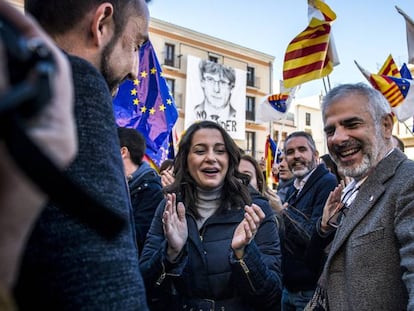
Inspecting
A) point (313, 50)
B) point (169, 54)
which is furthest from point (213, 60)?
point (313, 50)

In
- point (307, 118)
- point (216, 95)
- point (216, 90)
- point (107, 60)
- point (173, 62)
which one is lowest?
point (107, 60)

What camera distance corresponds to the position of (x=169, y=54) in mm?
29562

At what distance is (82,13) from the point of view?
1080 millimetres

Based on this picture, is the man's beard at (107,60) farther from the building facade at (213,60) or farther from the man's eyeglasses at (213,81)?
→ the man's eyeglasses at (213,81)

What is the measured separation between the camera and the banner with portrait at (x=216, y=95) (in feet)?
94.4

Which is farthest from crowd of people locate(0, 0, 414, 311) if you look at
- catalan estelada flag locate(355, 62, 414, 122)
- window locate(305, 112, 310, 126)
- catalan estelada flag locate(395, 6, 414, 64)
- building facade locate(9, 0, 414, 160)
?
window locate(305, 112, 310, 126)

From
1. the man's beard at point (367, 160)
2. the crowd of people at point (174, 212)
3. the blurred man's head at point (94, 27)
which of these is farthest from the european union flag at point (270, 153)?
the blurred man's head at point (94, 27)

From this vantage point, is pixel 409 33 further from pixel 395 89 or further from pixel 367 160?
pixel 367 160

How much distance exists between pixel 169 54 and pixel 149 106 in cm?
2511

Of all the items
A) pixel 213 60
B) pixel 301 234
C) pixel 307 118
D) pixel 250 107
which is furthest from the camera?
pixel 307 118

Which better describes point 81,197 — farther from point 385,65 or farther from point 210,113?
point 210,113

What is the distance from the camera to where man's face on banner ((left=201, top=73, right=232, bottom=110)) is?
2945cm

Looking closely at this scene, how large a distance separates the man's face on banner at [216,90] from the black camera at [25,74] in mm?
29013

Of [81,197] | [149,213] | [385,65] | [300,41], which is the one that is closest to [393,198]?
[81,197]
